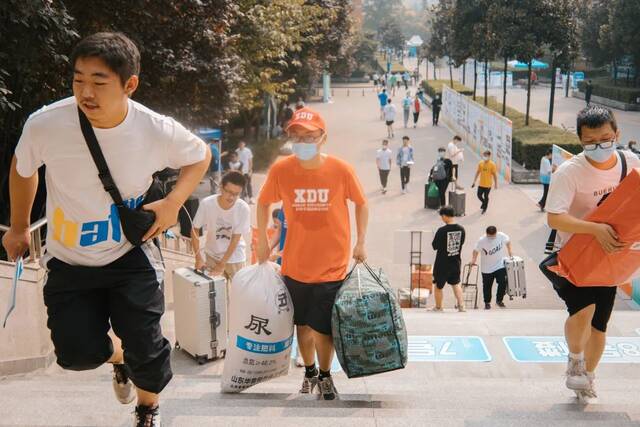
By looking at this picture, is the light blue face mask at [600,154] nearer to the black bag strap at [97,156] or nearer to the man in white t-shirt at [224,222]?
the black bag strap at [97,156]

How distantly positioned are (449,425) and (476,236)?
12.1m

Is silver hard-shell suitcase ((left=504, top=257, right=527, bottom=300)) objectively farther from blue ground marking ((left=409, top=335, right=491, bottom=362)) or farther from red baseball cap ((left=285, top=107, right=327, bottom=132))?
red baseball cap ((left=285, top=107, right=327, bottom=132))

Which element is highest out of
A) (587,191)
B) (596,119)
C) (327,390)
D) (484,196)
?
(596,119)

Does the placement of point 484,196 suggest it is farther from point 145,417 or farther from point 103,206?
point 103,206

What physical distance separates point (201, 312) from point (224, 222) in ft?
3.13

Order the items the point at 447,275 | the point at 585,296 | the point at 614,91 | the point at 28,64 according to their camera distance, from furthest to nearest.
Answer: the point at 614,91 → the point at 447,275 → the point at 28,64 → the point at 585,296

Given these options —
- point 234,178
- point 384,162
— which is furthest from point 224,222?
point 384,162

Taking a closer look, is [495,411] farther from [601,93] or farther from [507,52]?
[601,93]

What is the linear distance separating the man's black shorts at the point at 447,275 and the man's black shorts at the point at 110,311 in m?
7.40

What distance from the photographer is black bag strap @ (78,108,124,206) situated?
316 cm

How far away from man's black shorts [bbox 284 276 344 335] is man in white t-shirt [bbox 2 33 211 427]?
130 cm

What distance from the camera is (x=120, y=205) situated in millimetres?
3205

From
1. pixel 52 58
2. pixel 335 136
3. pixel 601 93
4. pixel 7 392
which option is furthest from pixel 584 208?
pixel 601 93

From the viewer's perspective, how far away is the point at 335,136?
32.0 meters
